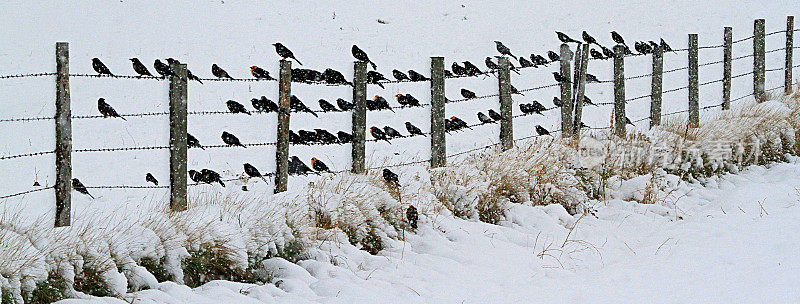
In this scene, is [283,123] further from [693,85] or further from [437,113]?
[693,85]

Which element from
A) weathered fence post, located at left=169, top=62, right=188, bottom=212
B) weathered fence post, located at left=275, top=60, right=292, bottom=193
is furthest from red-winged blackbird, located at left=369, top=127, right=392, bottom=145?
weathered fence post, located at left=169, top=62, right=188, bottom=212

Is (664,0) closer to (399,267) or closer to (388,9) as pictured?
(388,9)

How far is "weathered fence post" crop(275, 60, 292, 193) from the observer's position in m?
6.01

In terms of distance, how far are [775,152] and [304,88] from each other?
11008mm

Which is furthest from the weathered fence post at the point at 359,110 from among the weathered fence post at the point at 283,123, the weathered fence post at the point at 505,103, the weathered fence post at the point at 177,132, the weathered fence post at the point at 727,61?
the weathered fence post at the point at 727,61

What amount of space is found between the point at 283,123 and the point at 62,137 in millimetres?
1745

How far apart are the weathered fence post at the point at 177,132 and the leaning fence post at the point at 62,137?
0.74m

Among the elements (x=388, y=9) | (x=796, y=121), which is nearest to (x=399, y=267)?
(x=796, y=121)

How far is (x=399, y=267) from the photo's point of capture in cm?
438

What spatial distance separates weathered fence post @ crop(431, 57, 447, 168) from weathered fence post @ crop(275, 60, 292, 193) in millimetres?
1611

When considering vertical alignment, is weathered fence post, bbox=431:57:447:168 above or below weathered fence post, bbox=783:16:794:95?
below

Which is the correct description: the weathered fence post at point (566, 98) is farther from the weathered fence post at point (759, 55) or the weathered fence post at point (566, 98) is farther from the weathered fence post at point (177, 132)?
the weathered fence post at point (177, 132)

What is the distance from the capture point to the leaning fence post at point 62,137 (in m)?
5.05

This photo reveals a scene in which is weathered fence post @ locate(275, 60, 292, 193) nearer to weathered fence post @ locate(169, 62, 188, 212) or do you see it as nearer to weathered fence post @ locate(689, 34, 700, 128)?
weathered fence post @ locate(169, 62, 188, 212)
